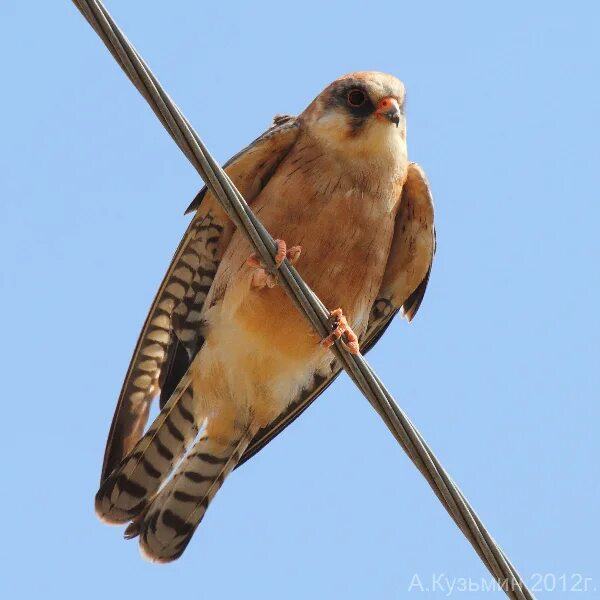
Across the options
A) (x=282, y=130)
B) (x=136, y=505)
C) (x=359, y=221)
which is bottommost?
(x=136, y=505)

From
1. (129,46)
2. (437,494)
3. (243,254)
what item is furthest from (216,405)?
(129,46)

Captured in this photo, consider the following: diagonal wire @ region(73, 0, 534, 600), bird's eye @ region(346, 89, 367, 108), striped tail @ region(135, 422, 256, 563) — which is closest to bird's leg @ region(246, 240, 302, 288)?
diagonal wire @ region(73, 0, 534, 600)

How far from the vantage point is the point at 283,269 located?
11.2 feet

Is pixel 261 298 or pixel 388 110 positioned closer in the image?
pixel 261 298

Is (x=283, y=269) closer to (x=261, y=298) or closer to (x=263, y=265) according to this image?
(x=263, y=265)

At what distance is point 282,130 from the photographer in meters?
5.24

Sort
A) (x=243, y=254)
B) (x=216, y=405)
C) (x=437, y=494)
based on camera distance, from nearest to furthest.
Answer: (x=437, y=494)
(x=243, y=254)
(x=216, y=405)

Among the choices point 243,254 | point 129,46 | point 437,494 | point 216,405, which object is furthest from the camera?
point 216,405

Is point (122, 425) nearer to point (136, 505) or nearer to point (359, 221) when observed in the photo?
point (136, 505)

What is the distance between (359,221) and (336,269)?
0.78 feet

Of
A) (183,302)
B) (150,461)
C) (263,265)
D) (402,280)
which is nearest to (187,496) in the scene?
(150,461)

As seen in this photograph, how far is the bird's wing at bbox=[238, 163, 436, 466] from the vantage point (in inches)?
208

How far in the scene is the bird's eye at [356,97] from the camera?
211 inches

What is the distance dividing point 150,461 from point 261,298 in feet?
2.98
